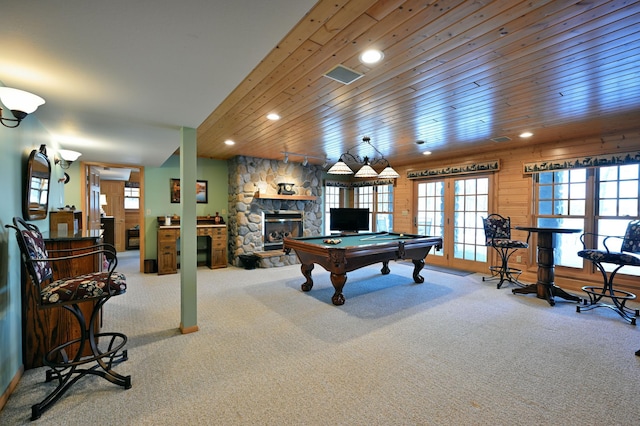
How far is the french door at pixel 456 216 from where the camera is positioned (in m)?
5.75

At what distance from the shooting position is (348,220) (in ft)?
22.0

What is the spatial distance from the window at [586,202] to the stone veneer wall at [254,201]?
194 inches

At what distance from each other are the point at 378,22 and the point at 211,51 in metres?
1.02

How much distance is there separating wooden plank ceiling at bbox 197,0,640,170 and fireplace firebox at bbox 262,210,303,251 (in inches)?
94.6

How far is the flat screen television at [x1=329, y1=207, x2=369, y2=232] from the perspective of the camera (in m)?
6.69

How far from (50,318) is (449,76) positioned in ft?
12.9

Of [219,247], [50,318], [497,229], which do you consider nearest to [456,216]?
[497,229]

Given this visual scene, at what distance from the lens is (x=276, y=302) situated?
3.78 meters

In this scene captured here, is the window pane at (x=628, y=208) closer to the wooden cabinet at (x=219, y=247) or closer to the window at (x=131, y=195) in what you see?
the wooden cabinet at (x=219, y=247)

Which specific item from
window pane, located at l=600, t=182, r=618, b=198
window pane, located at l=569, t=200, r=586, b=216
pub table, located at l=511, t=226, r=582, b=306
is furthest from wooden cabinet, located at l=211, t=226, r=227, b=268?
window pane, located at l=600, t=182, r=618, b=198

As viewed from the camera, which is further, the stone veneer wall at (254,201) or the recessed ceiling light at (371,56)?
the stone veneer wall at (254,201)

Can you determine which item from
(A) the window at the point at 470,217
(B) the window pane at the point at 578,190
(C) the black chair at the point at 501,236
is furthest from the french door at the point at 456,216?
(B) the window pane at the point at 578,190

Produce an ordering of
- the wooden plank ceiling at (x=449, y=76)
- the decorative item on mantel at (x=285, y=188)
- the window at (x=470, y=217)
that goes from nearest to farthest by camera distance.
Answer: the wooden plank ceiling at (x=449, y=76) < the window at (x=470, y=217) < the decorative item on mantel at (x=285, y=188)

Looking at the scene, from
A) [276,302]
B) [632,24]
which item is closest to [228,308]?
[276,302]
